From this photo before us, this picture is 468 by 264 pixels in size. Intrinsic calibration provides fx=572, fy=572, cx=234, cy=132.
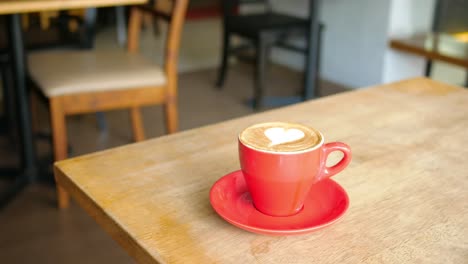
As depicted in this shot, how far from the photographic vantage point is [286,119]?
993 millimetres

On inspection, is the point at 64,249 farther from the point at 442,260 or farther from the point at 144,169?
the point at 442,260

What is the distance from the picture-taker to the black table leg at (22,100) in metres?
1.95

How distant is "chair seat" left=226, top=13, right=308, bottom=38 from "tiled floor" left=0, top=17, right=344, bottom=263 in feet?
1.37

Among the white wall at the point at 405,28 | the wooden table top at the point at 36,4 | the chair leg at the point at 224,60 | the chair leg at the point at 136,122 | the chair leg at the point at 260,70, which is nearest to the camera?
the wooden table top at the point at 36,4

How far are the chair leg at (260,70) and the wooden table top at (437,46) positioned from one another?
0.73 metres

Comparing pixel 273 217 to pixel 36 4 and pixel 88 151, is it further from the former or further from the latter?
pixel 88 151

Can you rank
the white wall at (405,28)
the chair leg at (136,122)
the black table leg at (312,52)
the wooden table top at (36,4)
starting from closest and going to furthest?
1. the wooden table top at (36,4)
2. the chair leg at (136,122)
3. the black table leg at (312,52)
4. the white wall at (405,28)

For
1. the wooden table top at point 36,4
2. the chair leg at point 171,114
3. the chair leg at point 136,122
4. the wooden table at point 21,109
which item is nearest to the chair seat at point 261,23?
the chair leg at point 136,122

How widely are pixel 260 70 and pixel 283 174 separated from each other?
244 cm

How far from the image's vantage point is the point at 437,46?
305 cm

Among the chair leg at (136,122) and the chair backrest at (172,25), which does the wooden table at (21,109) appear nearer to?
the chair backrest at (172,25)

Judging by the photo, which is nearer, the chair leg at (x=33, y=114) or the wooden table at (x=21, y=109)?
the wooden table at (x=21, y=109)

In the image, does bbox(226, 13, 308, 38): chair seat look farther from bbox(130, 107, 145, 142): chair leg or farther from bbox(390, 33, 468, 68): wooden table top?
bbox(130, 107, 145, 142): chair leg

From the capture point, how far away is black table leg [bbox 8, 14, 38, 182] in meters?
1.95
